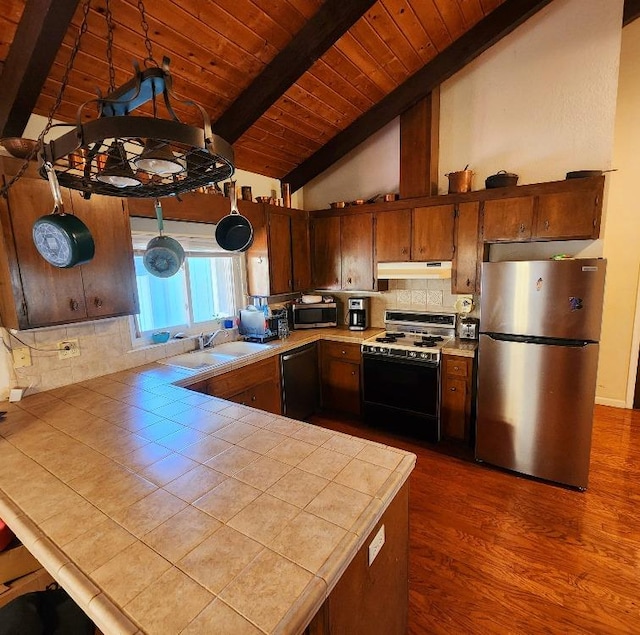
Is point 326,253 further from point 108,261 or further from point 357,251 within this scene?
point 108,261

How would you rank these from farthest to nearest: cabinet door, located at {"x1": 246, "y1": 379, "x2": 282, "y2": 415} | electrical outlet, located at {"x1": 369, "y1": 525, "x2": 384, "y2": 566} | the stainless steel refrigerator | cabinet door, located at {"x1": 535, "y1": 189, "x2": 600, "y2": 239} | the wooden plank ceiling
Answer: cabinet door, located at {"x1": 246, "y1": 379, "x2": 282, "y2": 415}
cabinet door, located at {"x1": 535, "y1": 189, "x2": 600, "y2": 239}
the stainless steel refrigerator
the wooden plank ceiling
electrical outlet, located at {"x1": 369, "y1": 525, "x2": 384, "y2": 566}

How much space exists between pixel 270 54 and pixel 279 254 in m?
1.59

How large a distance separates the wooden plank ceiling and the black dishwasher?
6.29 feet

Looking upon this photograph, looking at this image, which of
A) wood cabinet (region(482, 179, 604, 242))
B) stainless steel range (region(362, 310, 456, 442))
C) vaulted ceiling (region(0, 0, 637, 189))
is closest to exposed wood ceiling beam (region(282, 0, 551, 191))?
vaulted ceiling (region(0, 0, 637, 189))

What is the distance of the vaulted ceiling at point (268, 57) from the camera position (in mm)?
1781

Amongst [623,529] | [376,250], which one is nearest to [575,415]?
[623,529]

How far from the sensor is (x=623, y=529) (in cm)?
211

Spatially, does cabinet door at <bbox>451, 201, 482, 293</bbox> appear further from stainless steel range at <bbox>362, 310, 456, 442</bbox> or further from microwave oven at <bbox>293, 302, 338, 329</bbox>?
microwave oven at <bbox>293, 302, 338, 329</bbox>

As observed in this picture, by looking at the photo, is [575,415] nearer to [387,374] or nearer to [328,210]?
[387,374]

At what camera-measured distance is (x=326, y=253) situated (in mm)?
3803

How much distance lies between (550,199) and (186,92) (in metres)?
2.72

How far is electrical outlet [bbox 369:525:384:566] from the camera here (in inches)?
42.7

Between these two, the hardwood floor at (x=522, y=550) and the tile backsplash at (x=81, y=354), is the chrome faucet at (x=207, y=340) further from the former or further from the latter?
the hardwood floor at (x=522, y=550)

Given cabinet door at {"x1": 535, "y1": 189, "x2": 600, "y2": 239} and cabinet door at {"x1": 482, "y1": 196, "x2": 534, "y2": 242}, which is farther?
cabinet door at {"x1": 482, "y1": 196, "x2": 534, "y2": 242}
